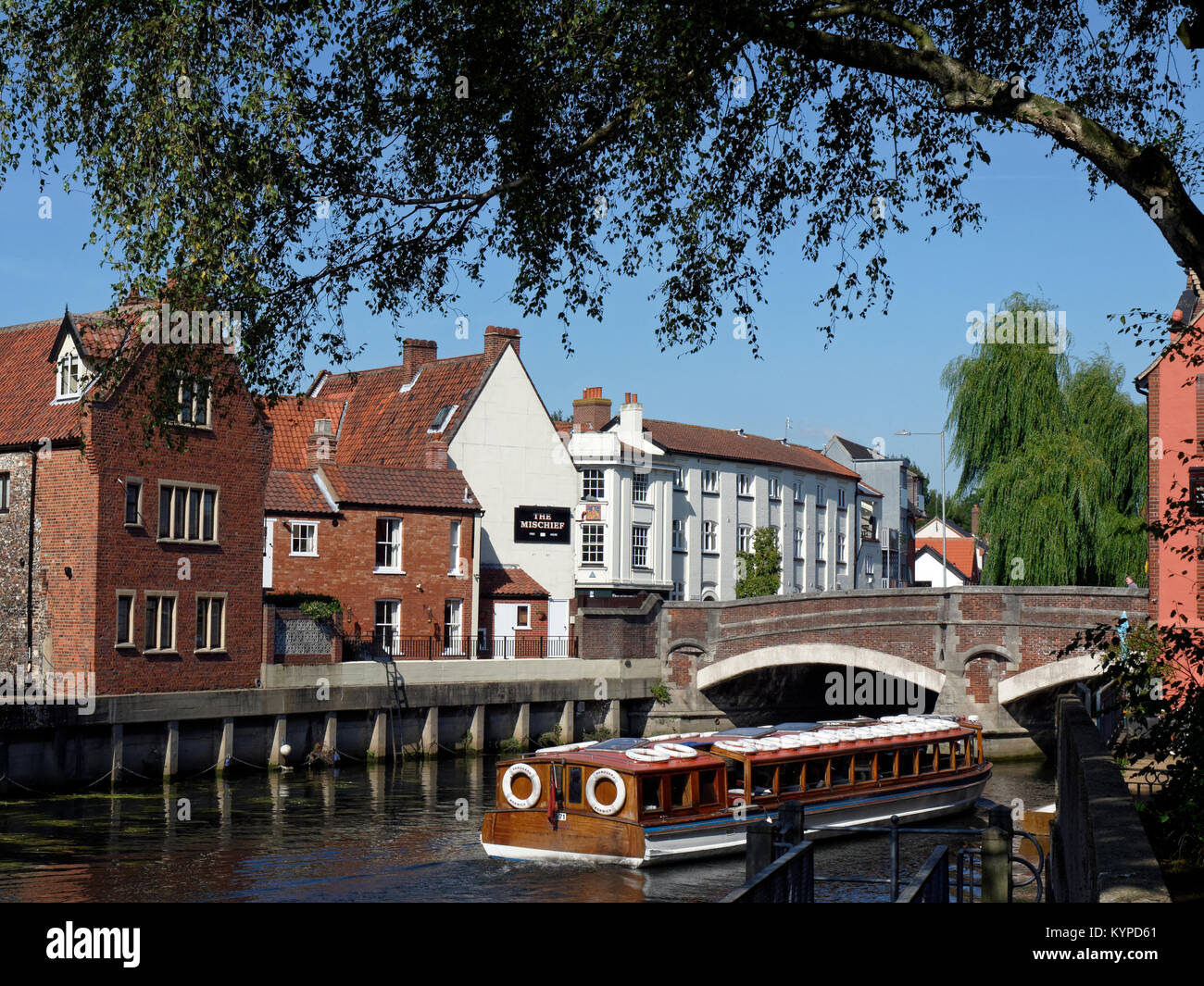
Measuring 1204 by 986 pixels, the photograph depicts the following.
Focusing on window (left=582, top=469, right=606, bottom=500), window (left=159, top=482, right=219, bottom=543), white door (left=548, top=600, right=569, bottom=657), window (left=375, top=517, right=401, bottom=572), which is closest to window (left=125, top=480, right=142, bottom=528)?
window (left=159, top=482, right=219, bottom=543)

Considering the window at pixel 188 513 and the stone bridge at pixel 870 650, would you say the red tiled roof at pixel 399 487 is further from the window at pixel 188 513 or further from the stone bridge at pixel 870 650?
the window at pixel 188 513

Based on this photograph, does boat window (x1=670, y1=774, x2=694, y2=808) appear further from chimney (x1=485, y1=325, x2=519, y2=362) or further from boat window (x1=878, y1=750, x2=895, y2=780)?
chimney (x1=485, y1=325, x2=519, y2=362)

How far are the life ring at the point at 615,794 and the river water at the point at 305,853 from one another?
1125mm

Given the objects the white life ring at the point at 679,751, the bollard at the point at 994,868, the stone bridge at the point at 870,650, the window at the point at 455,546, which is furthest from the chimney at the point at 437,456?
the bollard at the point at 994,868

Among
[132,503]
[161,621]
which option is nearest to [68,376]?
[132,503]

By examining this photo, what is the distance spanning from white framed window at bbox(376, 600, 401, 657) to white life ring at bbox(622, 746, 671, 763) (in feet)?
60.4

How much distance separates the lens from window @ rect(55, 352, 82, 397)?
35.5 metres

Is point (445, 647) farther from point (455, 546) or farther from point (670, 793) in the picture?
point (670, 793)

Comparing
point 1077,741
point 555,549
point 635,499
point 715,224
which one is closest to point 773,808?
point 1077,741

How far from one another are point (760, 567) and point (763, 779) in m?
38.5

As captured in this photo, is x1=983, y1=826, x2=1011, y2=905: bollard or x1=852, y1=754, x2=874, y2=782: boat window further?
x1=852, y1=754, x2=874, y2=782: boat window

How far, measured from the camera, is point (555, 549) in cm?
5478

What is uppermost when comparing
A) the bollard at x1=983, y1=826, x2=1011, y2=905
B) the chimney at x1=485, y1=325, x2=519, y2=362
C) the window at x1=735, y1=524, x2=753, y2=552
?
the chimney at x1=485, y1=325, x2=519, y2=362

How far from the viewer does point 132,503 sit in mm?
35188
